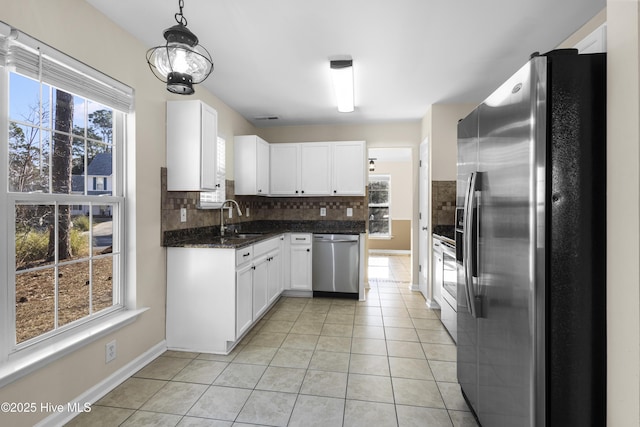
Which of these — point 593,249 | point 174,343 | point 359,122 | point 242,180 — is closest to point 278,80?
point 242,180

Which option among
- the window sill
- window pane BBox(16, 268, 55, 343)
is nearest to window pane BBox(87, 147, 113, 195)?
window pane BBox(16, 268, 55, 343)

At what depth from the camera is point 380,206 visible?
333 inches

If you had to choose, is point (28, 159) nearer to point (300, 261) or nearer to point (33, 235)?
point (33, 235)

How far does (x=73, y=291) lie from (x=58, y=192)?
64cm

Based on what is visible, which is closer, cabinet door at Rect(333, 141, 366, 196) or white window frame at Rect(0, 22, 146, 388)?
white window frame at Rect(0, 22, 146, 388)

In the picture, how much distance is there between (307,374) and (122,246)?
1676 mm

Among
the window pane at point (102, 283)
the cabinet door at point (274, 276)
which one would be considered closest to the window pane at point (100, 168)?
the window pane at point (102, 283)

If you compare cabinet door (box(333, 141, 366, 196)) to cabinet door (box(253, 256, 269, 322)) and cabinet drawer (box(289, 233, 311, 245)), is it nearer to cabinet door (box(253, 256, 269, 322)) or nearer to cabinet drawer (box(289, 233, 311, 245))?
cabinet drawer (box(289, 233, 311, 245))

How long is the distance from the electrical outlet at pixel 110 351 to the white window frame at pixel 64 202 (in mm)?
104

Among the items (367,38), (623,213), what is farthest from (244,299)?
(623,213)

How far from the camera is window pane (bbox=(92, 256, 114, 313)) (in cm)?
216

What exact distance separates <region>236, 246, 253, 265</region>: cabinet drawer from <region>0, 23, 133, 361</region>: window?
34.0 inches

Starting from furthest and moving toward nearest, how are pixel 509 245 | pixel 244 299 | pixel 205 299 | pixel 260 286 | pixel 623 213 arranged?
1. pixel 260 286
2. pixel 244 299
3. pixel 205 299
4. pixel 509 245
5. pixel 623 213

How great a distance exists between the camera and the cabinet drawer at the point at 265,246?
318cm
